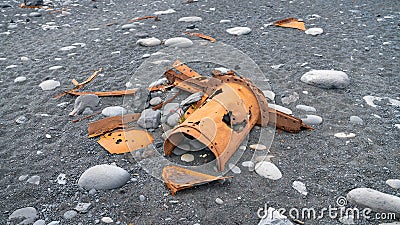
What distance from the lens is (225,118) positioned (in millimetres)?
2143

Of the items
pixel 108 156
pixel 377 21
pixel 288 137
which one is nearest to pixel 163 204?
pixel 108 156

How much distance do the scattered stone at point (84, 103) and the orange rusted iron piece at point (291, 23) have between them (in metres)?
2.76

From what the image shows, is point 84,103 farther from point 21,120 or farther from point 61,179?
point 61,179

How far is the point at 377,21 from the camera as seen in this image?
4.72 metres

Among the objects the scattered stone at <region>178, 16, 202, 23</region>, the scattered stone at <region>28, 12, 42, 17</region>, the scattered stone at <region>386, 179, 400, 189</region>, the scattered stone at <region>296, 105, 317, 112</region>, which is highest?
the scattered stone at <region>386, 179, 400, 189</region>

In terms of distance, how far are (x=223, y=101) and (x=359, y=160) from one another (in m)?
0.88

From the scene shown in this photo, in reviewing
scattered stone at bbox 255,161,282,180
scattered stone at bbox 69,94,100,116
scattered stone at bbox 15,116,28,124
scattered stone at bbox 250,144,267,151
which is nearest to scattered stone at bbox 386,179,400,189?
scattered stone at bbox 255,161,282,180

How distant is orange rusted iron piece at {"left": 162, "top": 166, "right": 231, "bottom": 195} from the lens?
6.22 ft

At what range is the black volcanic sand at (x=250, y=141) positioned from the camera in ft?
6.06

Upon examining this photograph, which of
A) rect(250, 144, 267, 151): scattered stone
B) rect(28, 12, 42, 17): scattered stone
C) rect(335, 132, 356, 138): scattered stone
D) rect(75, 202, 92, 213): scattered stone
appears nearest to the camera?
rect(75, 202, 92, 213): scattered stone

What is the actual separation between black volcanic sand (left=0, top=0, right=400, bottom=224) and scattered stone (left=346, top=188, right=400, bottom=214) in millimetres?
73

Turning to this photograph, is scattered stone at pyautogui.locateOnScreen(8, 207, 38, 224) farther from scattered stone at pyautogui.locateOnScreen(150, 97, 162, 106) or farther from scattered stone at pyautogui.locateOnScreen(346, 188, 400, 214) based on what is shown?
scattered stone at pyautogui.locateOnScreen(346, 188, 400, 214)

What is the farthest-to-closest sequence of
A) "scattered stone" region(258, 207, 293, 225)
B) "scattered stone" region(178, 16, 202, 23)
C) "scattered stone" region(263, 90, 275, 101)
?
"scattered stone" region(178, 16, 202, 23) < "scattered stone" region(263, 90, 275, 101) < "scattered stone" region(258, 207, 293, 225)

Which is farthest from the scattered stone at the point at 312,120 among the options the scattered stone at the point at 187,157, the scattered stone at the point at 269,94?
the scattered stone at the point at 187,157
